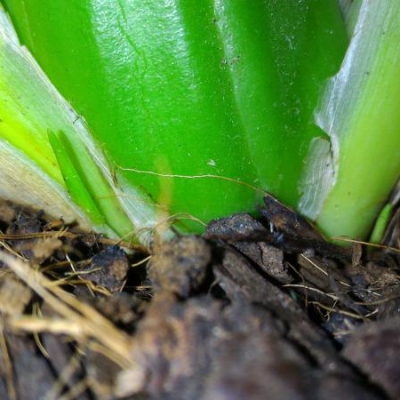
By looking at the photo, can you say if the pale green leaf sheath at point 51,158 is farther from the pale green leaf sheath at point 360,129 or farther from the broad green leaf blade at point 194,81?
the pale green leaf sheath at point 360,129

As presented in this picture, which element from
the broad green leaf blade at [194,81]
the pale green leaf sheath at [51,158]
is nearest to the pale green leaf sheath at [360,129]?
the broad green leaf blade at [194,81]

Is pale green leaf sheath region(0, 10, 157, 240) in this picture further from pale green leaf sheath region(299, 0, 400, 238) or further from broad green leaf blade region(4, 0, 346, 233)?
pale green leaf sheath region(299, 0, 400, 238)

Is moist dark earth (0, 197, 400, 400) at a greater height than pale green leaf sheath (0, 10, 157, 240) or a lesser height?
lesser

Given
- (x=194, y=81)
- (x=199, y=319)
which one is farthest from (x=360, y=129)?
(x=199, y=319)

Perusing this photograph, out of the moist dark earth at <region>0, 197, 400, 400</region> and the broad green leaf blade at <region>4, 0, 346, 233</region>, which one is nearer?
the moist dark earth at <region>0, 197, 400, 400</region>

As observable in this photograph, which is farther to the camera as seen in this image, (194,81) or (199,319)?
(194,81)

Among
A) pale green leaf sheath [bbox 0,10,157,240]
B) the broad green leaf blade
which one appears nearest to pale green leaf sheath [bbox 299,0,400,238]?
the broad green leaf blade

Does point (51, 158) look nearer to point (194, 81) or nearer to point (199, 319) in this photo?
point (194, 81)

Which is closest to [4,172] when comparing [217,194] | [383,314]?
[217,194]

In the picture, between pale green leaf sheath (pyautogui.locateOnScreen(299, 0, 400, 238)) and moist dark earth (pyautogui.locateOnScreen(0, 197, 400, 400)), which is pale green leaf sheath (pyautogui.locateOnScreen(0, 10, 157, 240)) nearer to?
moist dark earth (pyautogui.locateOnScreen(0, 197, 400, 400))
